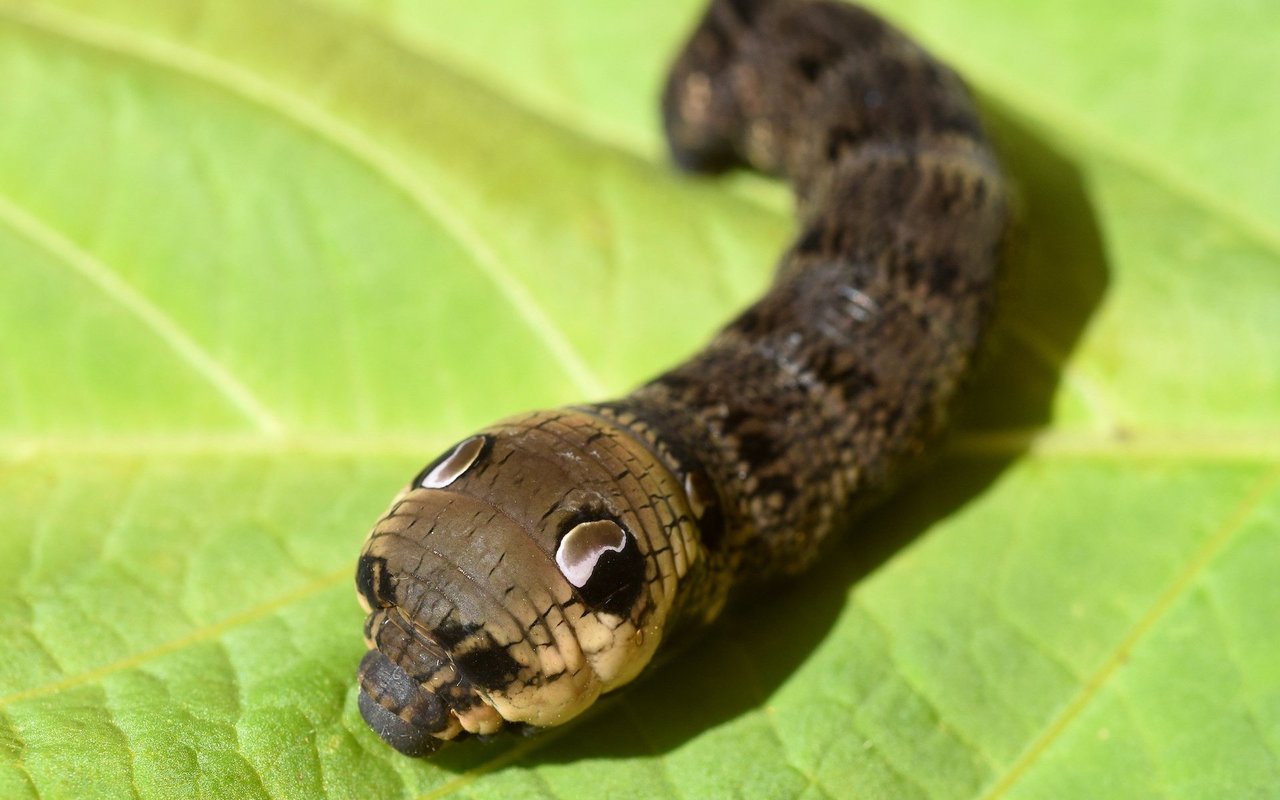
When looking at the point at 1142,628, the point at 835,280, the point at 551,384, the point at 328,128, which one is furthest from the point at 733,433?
the point at 328,128

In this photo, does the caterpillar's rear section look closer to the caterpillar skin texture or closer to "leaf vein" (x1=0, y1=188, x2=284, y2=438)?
the caterpillar skin texture

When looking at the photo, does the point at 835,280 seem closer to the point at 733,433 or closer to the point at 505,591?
the point at 733,433

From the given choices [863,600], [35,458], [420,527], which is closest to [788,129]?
[863,600]

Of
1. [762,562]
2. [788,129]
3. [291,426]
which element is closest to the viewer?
[762,562]

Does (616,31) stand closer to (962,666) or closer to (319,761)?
(962,666)

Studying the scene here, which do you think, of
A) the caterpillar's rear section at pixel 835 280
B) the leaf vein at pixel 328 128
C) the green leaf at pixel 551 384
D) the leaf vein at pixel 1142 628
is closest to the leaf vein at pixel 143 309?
the green leaf at pixel 551 384

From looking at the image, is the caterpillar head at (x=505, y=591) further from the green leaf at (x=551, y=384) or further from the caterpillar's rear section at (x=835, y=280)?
the caterpillar's rear section at (x=835, y=280)

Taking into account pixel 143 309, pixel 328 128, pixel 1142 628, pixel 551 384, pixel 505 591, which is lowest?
pixel 1142 628
